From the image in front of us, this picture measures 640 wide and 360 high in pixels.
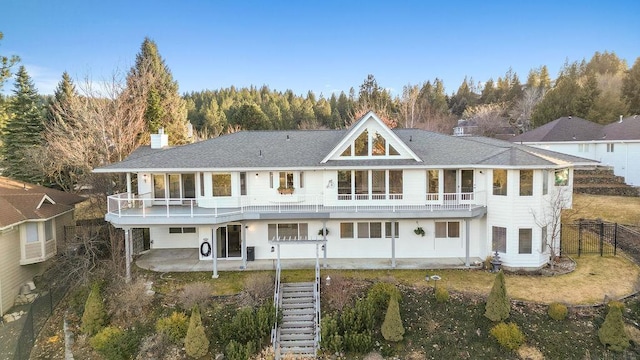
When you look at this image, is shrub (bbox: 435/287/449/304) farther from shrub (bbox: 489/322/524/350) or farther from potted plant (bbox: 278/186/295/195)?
potted plant (bbox: 278/186/295/195)

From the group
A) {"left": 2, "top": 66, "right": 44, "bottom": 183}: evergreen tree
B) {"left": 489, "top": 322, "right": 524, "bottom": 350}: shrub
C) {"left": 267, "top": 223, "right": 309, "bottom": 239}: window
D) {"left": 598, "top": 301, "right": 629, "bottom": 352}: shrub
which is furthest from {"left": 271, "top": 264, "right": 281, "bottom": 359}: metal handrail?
{"left": 2, "top": 66, "right": 44, "bottom": 183}: evergreen tree

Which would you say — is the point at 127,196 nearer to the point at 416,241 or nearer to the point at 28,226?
the point at 28,226

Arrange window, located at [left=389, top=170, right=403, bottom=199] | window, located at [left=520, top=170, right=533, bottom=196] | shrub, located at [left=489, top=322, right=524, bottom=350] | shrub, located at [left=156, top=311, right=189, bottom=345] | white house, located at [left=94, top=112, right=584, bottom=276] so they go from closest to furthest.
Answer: shrub, located at [left=489, top=322, right=524, bottom=350] → shrub, located at [left=156, top=311, right=189, bottom=345] → window, located at [left=520, top=170, right=533, bottom=196] → white house, located at [left=94, top=112, right=584, bottom=276] → window, located at [left=389, top=170, right=403, bottom=199]

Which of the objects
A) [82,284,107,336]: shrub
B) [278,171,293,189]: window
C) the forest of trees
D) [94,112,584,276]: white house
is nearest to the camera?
[82,284,107,336]: shrub

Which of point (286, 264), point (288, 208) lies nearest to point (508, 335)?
point (286, 264)

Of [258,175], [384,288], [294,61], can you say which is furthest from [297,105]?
[384,288]

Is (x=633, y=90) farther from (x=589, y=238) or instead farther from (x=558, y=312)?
(x=558, y=312)
